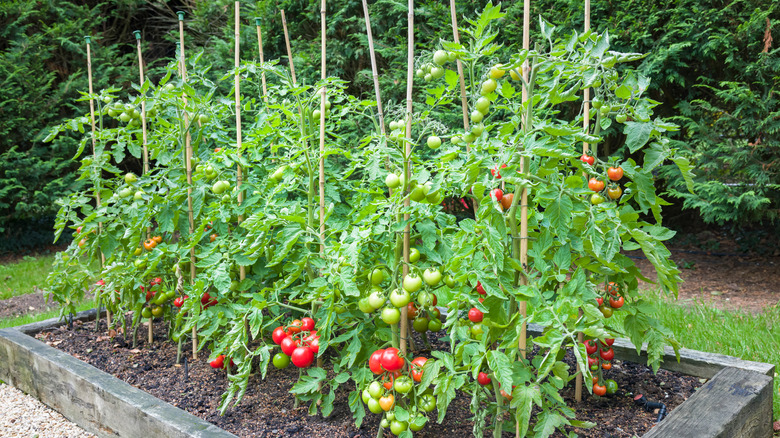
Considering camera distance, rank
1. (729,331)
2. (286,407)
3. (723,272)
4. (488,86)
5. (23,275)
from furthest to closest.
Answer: (23,275), (723,272), (729,331), (286,407), (488,86)

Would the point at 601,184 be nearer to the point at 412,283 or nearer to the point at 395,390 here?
the point at 412,283

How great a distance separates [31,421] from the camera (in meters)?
2.38

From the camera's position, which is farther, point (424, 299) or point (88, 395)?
point (88, 395)

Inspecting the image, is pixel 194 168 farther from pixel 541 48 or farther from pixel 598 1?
pixel 598 1

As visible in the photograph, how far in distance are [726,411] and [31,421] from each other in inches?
113

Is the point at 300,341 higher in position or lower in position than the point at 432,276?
lower

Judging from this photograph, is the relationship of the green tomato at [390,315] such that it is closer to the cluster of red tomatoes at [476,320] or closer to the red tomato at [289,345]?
the cluster of red tomatoes at [476,320]

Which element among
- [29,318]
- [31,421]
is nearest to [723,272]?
[31,421]

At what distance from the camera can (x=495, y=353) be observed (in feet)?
4.38

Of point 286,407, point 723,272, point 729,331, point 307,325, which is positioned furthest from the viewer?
point 723,272

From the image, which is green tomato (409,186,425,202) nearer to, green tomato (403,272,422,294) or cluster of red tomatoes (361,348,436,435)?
green tomato (403,272,422,294)

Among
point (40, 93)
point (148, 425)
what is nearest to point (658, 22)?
point (148, 425)

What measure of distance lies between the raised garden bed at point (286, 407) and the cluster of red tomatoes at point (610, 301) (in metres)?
0.38

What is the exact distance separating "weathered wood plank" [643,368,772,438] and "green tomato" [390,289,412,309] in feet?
2.81
